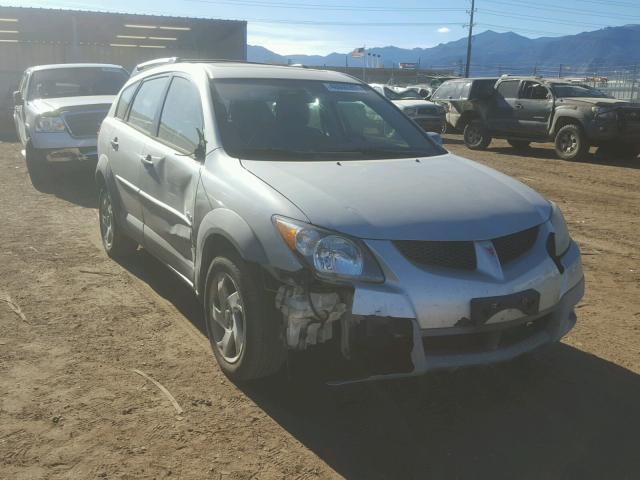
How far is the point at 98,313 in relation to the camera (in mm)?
4496

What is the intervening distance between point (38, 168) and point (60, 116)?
0.90 meters

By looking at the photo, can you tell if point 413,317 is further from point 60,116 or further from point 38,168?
point 38,168

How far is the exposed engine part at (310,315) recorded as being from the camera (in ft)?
9.09

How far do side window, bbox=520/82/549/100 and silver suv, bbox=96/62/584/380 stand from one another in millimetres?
11254

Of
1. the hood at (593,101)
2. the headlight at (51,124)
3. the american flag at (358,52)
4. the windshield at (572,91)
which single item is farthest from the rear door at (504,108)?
the american flag at (358,52)

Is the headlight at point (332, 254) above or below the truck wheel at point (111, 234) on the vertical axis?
above

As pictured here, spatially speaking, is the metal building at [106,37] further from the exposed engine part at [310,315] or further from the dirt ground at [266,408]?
the exposed engine part at [310,315]

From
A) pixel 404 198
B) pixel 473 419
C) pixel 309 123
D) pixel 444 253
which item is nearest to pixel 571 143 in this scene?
pixel 309 123

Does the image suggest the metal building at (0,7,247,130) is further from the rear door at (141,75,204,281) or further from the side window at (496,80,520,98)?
the rear door at (141,75,204,281)

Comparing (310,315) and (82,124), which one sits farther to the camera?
(82,124)

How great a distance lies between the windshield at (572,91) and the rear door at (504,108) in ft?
3.30

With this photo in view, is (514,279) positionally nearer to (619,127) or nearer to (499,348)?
(499,348)

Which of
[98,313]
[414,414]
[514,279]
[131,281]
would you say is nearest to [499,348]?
[514,279]

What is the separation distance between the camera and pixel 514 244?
3.07m
